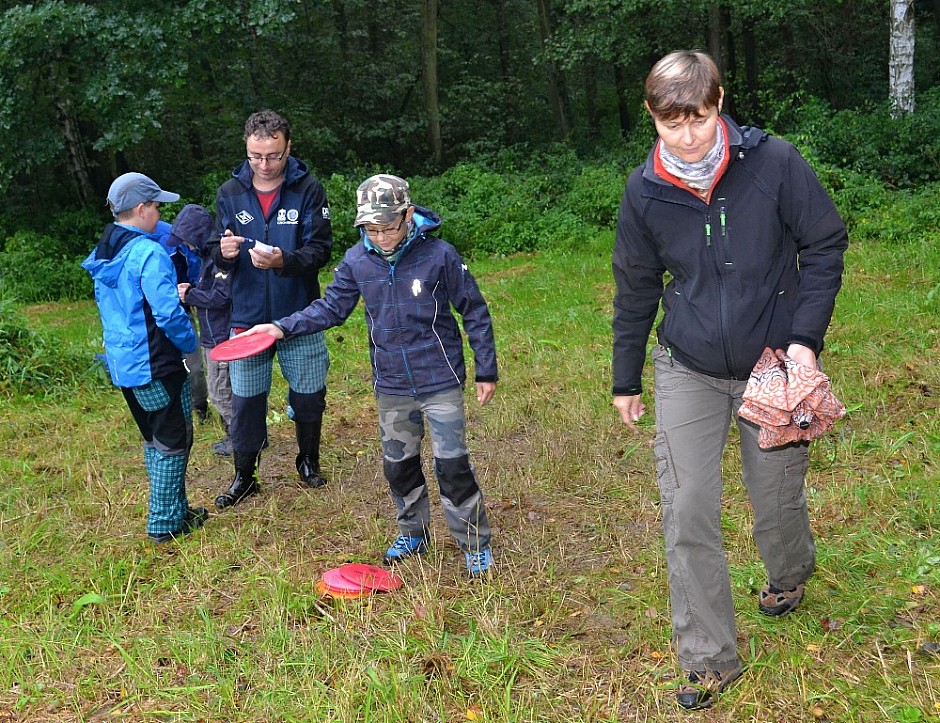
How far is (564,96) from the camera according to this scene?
29359mm

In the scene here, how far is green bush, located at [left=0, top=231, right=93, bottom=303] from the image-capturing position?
1667cm

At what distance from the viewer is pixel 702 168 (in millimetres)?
3102

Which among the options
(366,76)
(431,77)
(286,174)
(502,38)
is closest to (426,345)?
(286,174)

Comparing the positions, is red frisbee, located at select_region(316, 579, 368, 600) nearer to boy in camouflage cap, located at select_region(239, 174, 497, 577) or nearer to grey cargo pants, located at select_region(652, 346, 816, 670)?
boy in camouflage cap, located at select_region(239, 174, 497, 577)

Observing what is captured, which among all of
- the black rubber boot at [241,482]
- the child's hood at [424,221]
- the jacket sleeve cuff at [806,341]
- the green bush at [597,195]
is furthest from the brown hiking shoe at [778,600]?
the green bush at [597,195]

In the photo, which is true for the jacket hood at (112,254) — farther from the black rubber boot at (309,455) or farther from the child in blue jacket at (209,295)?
the black rubber boot at (309,455)

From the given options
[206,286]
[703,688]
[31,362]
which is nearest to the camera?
[703,688]

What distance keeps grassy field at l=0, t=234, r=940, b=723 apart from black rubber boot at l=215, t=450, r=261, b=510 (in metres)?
0.12

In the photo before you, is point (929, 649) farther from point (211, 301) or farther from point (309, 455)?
point (211, 301)

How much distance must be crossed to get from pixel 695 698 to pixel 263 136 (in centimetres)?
366

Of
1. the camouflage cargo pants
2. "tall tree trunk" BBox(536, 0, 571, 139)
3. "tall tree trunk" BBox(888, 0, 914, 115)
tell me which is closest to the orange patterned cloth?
the camouflage cargo pants

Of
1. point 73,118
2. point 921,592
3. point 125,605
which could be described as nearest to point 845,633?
point 921,592

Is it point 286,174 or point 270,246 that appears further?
point 286,174

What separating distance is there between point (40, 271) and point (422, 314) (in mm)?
14855
